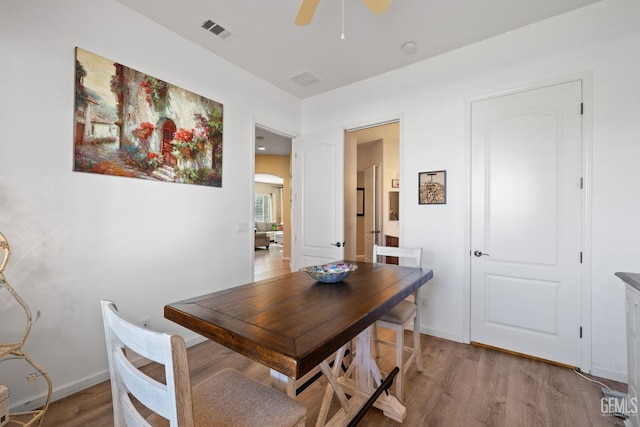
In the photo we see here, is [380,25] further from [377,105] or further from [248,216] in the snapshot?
[248,216]

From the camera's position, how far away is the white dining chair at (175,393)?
718mm

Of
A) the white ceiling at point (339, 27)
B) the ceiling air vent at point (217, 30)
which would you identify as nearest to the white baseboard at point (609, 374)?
the white ceiling at point (339, 27)

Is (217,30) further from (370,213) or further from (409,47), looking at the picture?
(370,213)

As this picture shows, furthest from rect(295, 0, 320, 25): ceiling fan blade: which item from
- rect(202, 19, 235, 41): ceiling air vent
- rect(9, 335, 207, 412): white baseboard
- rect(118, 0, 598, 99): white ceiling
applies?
rect(9, 335, 207, 412): white baseboard

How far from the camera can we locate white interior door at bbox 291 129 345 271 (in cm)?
351

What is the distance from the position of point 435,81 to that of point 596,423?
298cm

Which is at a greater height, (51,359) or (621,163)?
(621,163)

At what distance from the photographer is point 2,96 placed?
66.9 inches

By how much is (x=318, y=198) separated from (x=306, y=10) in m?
2.22

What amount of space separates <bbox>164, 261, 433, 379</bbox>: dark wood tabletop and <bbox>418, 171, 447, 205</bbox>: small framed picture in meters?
1.35

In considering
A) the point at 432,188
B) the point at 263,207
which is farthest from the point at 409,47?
the point at 263,207

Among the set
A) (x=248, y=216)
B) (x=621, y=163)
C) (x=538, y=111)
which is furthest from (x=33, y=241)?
(x=621, y=163)

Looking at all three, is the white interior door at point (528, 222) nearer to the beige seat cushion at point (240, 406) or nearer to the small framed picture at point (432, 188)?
the small framed picture at point (432, 188)

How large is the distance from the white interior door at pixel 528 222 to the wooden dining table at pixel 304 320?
1.09 metres
